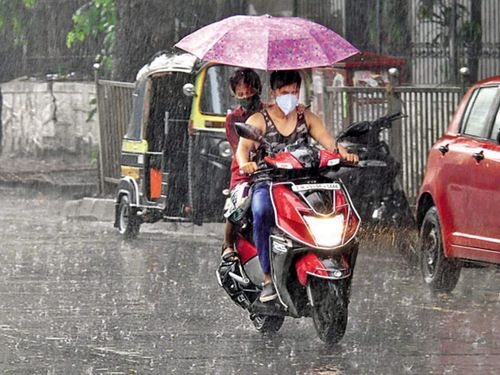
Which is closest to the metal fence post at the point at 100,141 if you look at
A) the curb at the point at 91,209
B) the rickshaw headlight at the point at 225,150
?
the curb at the point at 91,209

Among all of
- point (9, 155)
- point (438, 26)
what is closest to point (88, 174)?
point (9, 155)

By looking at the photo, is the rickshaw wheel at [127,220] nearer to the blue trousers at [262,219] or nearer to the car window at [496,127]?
the car window at [496,127]

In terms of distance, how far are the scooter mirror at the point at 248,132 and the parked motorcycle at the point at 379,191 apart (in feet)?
16.3

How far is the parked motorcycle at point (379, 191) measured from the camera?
14711mm

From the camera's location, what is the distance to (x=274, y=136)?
10.2 m

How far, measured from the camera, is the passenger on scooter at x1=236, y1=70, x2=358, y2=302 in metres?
9.98

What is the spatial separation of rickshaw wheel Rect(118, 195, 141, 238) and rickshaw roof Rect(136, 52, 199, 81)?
139cm

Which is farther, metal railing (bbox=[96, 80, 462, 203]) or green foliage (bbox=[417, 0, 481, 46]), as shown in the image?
green foliage (bbox=[417, 0, 481, 46])

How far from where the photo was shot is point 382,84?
18.9m

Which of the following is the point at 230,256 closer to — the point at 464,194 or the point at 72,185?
the point at 464,194

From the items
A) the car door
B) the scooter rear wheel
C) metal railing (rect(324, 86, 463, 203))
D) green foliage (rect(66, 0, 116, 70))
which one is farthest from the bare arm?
green foliage (rect(66, 0, 116, 70))

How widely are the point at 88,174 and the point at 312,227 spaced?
17155 mm

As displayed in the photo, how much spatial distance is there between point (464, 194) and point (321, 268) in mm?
2748

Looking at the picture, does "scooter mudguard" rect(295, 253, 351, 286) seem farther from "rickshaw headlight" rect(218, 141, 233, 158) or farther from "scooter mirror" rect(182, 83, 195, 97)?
"rickshaw headlight" rect(218, 141, 233, 158)
